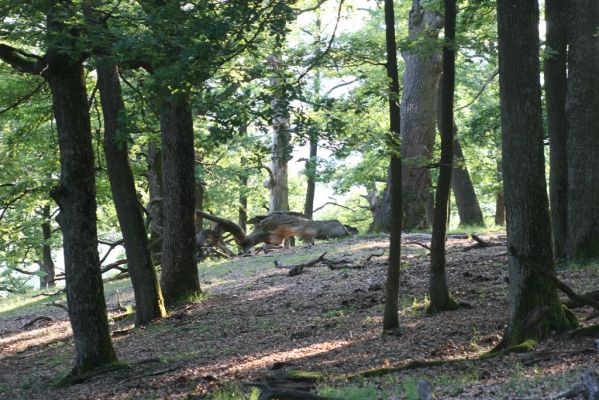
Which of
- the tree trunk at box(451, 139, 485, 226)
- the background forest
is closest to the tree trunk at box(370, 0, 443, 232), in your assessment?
the background forest

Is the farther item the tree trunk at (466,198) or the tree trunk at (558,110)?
the tree trunk at (466,198)

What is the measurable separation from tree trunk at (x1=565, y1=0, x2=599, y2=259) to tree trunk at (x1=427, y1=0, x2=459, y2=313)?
327 centimetres

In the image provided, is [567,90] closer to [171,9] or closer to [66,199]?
[171,9]

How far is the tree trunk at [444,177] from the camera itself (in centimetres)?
912

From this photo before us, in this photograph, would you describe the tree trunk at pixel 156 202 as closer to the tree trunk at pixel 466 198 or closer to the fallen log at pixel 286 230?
the fallen log at pixel 286 230

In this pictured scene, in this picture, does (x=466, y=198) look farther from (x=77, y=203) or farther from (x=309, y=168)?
(x=77, y=203)

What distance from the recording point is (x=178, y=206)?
13445 mm

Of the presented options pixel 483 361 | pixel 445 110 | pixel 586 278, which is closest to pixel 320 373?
pixel 483 361

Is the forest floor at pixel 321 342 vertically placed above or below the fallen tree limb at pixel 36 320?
above

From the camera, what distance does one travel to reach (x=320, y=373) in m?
7.52

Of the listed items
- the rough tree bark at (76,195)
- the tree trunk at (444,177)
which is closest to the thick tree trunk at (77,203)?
the rough tree bark at (76,195)

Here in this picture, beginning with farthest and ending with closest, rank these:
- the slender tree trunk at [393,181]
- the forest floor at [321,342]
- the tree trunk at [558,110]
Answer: the tree trunk at [558,110], the slender tree trunk at [393,181], the forest floor at [321,342]

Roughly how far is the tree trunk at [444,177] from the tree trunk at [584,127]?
3265 millimetres

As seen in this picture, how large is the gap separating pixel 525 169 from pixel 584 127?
5.11 m
